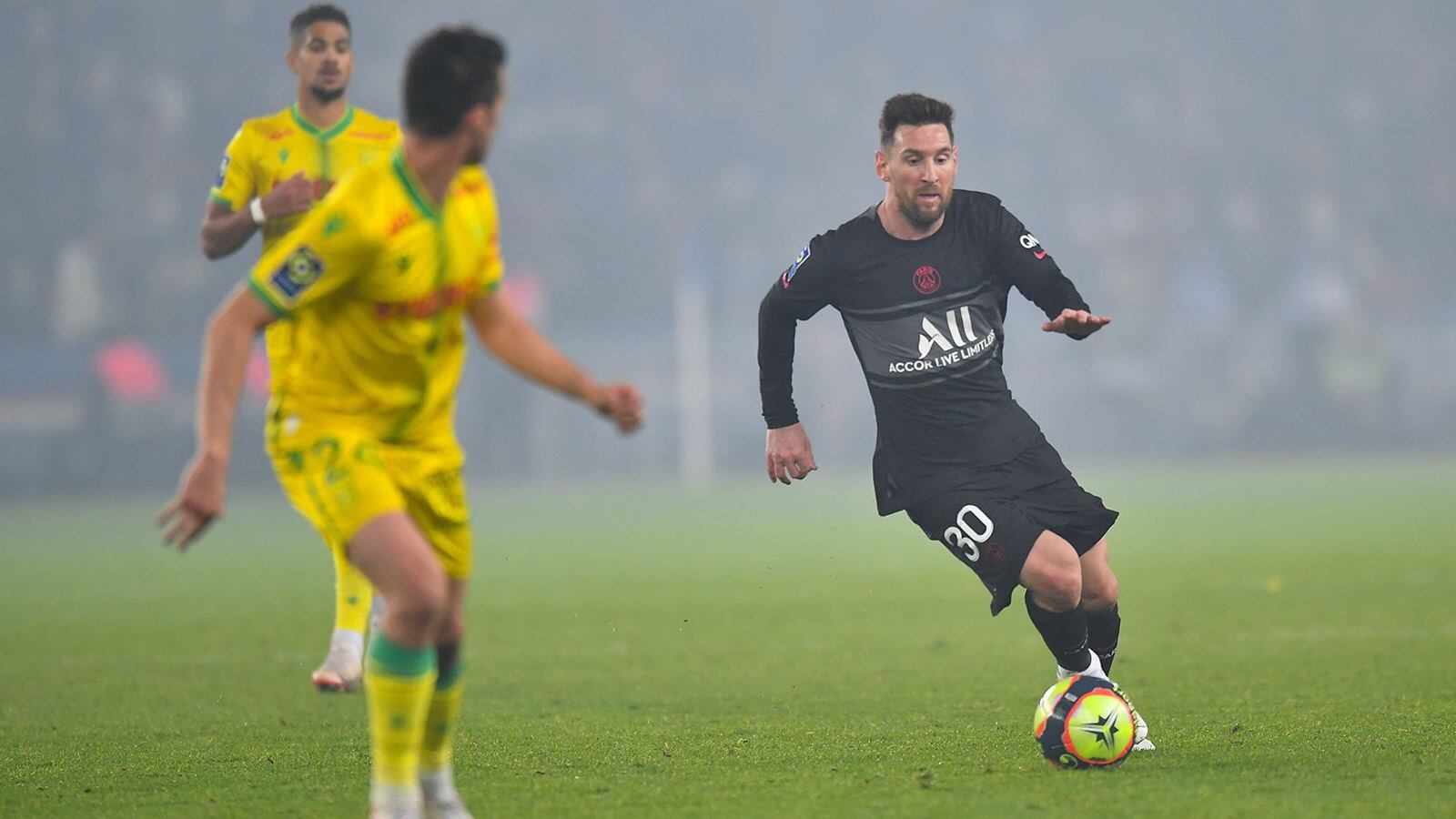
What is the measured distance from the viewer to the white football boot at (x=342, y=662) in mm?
7945

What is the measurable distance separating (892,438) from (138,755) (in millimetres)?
2959

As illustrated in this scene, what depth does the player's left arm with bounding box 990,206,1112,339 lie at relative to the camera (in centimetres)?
658

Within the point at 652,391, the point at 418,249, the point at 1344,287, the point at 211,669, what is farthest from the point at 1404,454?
the point at 418,249

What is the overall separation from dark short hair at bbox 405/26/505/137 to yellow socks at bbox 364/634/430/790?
1.33 m

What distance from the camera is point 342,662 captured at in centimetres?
795

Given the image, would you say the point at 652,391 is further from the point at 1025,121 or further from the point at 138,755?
the point at 138,755

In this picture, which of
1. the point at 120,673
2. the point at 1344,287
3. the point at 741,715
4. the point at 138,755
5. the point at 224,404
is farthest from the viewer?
the point at 1344,287

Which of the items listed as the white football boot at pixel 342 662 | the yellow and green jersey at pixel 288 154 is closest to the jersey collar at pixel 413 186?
the yellow and green jersey at pixel 288 154

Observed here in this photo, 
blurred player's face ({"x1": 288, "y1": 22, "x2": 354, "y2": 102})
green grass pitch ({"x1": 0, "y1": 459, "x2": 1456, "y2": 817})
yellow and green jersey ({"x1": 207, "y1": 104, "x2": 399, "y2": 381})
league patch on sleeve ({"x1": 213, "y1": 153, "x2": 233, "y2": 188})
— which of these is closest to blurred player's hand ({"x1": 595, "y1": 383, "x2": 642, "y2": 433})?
green grass pitch ({"x1": 0, "y1": 459, "x2": 1456, "y2": 817})

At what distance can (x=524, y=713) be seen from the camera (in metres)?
7.61

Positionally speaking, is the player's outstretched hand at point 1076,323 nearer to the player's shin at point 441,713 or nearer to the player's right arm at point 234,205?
the player's shin at point 441,713

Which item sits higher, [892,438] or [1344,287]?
[1344,287]

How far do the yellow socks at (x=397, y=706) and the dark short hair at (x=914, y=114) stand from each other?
289 cm

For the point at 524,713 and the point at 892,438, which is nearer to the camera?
the point at 892,438
